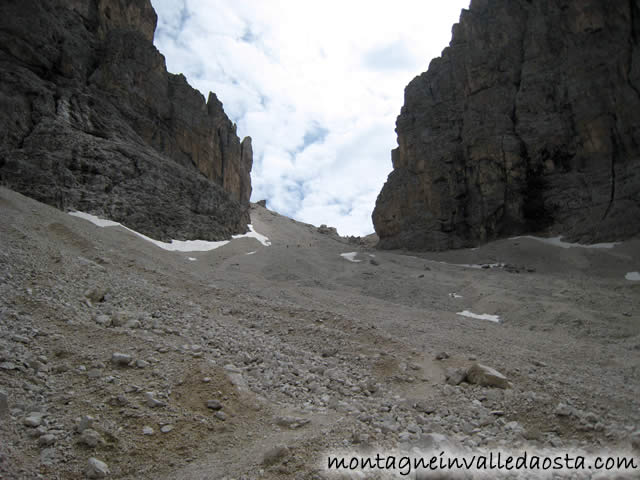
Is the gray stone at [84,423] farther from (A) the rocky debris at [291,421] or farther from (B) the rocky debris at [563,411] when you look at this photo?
(B) the rocky debris at [563,411]

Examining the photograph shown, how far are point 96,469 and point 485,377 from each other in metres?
6.49

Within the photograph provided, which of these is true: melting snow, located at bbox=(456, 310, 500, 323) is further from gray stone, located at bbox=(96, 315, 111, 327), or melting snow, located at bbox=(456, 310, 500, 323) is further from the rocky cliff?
the rocky cliff

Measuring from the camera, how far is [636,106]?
119 ft

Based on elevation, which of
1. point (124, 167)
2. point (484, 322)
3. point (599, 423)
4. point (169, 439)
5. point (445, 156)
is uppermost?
point (445, 156)

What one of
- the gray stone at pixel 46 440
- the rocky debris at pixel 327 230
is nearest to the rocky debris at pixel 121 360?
the gray stone at pixel 46 440

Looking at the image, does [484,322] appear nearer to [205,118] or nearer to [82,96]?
[82,96]

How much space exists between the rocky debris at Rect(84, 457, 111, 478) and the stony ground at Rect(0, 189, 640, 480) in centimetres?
2

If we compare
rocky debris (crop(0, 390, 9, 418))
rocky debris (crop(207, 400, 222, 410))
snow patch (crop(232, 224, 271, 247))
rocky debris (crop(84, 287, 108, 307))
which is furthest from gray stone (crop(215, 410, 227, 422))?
snow patch (crop(232, 224, 271, 247))

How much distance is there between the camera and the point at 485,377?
6.85 meters

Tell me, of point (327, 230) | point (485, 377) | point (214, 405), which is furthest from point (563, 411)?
point (327, 230)

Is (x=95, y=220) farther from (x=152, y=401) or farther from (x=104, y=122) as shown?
(x=152, y=401)

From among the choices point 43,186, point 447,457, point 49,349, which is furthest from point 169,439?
point 43,186

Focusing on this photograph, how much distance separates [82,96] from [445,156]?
43123 millimetres

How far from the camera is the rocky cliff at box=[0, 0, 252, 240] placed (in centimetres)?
2695
